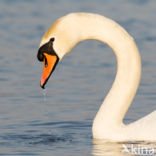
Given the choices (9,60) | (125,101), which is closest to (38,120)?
(125,101)

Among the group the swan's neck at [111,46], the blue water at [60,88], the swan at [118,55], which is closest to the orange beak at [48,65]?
the swan at [118,55]

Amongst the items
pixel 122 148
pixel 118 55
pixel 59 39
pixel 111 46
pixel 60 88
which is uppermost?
pixel 59 39

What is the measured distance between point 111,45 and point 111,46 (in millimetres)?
33

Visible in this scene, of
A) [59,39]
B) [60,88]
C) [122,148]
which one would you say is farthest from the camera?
[60,88]

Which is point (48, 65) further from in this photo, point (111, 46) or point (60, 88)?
point (60, 88)

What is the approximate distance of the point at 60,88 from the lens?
42.9 feet

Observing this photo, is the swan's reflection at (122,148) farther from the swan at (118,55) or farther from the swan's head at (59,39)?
the swan's head at (59,39)

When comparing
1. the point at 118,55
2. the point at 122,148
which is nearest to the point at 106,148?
the point at 122,148

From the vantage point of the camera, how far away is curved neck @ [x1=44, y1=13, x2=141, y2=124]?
A: 9602 mm

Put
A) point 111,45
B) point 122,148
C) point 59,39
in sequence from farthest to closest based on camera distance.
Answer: point 111,45
point 59,39
point 122,148

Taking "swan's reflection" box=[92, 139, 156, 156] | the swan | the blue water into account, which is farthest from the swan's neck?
the blue water

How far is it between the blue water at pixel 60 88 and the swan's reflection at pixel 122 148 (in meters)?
0.01

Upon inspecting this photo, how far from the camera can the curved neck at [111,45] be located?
31.5 ft

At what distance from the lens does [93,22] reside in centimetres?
965
